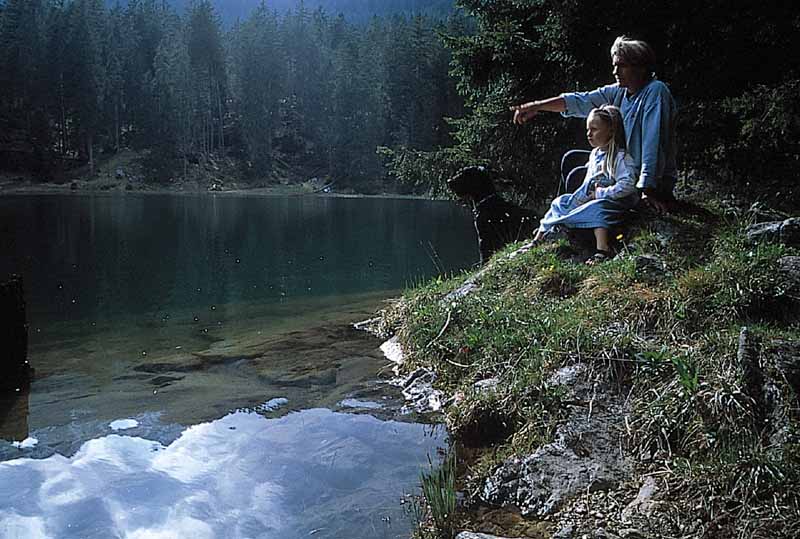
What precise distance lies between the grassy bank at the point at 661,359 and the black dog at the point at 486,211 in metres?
2.41

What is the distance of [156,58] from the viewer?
2938 inches

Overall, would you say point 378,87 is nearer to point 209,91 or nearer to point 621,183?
point 209,91

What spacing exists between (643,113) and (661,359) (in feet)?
9.52

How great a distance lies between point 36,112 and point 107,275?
54.7 m

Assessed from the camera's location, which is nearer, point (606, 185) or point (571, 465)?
point (571, 465)

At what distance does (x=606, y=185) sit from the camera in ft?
19.9

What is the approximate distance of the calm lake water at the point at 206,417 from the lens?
3.36m

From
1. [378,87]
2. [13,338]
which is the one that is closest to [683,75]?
[13,338]

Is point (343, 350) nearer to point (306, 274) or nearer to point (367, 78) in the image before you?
point (306, 274)

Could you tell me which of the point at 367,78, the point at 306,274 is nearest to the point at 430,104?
the point at 367,78

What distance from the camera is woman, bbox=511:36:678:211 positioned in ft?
19.0

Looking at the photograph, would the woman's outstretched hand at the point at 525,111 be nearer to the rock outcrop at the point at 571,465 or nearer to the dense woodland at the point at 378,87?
the dense woodland at the point at 378,87

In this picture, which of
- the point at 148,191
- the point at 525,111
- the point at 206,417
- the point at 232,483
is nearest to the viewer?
the point at 232,483

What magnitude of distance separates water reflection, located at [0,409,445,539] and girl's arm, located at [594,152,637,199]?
2.80 metres
